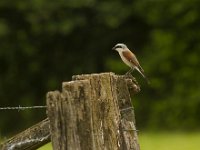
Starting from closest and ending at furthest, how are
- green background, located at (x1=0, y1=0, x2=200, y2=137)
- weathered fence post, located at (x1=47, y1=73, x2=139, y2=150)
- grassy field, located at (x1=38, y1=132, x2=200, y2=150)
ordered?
weathered fence post, located at (x1=47, y1=73, x2=139, y2=150) < grassy field, located at (x1=38, y1=132, x2=200, y2=150) < green background, located at (x1=0, y1=0, x2=200, y2=137)

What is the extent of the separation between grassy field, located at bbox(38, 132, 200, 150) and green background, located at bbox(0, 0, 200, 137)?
8.00ft

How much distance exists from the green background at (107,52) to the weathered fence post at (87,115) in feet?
58.6

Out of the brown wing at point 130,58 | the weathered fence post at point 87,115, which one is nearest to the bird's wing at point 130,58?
the brown wing at point 130,58

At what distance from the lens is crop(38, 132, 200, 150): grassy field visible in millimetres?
16531

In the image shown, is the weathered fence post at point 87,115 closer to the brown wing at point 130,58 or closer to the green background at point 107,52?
the brown wing at point 130,58

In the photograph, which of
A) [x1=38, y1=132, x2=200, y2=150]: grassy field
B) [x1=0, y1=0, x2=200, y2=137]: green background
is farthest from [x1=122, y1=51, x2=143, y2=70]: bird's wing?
[x1=0, y1=0, x2=200, y2=137]: green background

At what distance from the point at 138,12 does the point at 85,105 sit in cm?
1957

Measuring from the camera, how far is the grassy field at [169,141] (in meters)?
16.5

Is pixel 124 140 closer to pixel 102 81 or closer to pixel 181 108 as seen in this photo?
pixel 102 81

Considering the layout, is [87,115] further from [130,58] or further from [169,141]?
[169,141]

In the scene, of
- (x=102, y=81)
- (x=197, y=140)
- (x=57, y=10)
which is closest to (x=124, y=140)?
(x=102, y=81)

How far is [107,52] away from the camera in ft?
79.7

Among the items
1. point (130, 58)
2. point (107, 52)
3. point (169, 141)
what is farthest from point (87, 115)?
point (107, 52)

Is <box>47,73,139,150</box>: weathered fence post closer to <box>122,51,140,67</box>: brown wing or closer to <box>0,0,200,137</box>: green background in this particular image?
<box>122,51,140,67</box>: brown wing
